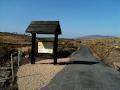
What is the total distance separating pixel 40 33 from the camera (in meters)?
23.8

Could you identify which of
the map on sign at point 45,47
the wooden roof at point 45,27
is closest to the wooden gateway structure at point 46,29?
the wooden roof at point 45,27

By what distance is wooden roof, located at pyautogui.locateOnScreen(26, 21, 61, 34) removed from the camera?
23.2 m

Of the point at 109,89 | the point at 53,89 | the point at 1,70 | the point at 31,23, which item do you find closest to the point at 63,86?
the point at 53,89

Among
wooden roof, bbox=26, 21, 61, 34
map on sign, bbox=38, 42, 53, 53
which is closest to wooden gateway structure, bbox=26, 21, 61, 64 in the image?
wooden roof, bbox=26, 21, 61, 34

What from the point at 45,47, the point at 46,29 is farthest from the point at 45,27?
the point at 45,47

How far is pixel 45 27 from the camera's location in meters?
23.6

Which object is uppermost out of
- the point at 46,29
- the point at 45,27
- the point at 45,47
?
the point at 45,27

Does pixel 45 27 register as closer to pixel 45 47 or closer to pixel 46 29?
pixel 46 29

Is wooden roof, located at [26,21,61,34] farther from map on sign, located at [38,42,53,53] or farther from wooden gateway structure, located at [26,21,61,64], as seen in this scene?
map on sign, located at [38,42,53,53]

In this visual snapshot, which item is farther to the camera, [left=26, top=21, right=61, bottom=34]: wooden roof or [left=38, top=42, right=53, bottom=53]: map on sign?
[left=38, top=42, right=53, bottom=53]: map on sign

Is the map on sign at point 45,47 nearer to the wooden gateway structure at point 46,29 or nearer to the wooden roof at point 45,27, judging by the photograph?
the wooden gateway structure at point 46,29

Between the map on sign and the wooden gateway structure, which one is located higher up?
the wooden gateway structure

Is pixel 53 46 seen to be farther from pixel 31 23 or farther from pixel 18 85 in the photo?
pixel 18 85

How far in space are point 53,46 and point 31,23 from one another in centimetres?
297
